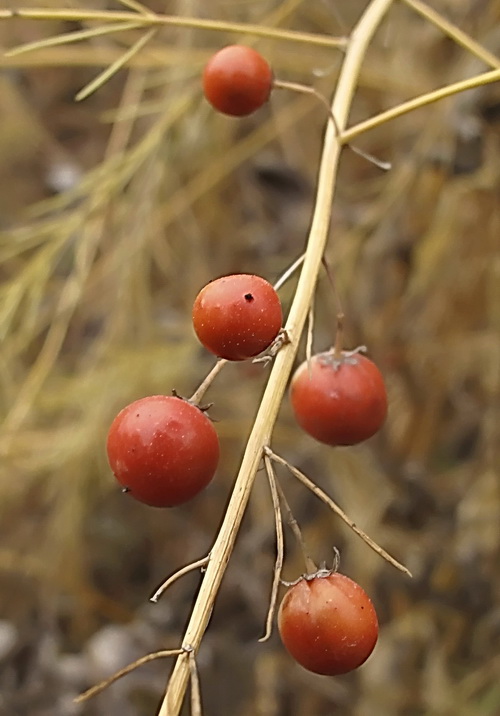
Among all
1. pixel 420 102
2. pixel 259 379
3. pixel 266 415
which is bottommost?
pixel 259 379

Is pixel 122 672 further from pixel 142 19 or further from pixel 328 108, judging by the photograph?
pixel 142 19

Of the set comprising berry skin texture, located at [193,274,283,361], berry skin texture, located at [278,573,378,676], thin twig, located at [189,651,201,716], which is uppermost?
berry skin texture, located at [193,274,283,361]

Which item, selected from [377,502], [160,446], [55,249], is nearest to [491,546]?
[377,502]

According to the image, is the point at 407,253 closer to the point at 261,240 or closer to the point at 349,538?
the point at 261,240

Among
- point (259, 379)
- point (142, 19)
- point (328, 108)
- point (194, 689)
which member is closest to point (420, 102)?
point (328, 108)

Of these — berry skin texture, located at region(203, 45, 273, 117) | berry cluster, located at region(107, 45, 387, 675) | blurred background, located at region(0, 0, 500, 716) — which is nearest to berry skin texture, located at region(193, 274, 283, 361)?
berry cluster, located at region(107, 45, 387, 675)

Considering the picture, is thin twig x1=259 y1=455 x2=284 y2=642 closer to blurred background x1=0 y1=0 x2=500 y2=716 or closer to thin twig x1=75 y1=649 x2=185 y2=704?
thin twig x1=75 y1=649 x2=185 y2=704
